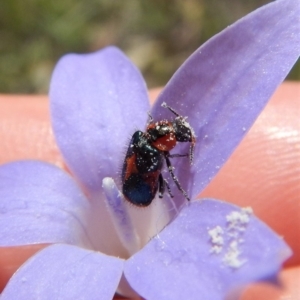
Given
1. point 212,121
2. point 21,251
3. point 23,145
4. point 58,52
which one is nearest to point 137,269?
point 212,121

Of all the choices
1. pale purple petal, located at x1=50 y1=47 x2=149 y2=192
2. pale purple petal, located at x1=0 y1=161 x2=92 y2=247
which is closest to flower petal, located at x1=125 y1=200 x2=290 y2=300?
pale purple petal, located at x1=0 y1=161 x2=92 y2=247

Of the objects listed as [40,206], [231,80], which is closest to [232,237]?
[231,80]

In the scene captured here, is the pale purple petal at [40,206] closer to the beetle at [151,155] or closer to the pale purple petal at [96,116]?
the pale purple petal at [96,116]

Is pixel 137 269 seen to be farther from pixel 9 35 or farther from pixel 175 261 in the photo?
pixel 9 35

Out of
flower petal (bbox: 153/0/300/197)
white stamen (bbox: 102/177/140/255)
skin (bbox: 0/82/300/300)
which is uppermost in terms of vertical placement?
flower petal (bbox: 153/0/300/197)

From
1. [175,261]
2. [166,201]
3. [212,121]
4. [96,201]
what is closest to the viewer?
[175,261]

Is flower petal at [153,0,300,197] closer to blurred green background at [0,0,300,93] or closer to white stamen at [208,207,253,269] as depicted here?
white stamen at [208,207,253,269]
